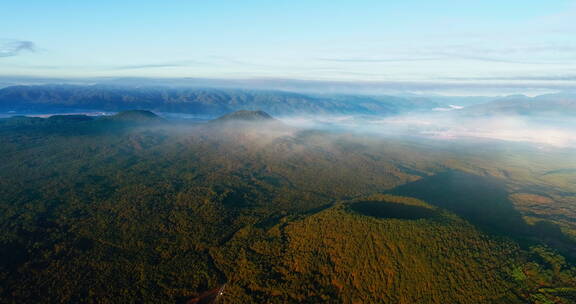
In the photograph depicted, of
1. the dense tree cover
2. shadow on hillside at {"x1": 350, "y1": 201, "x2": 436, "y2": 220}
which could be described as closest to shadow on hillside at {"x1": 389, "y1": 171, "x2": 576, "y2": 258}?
the dense tree cover

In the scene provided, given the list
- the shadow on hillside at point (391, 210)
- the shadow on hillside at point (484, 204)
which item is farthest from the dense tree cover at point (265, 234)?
the shadow on hillside at point (484, 204)

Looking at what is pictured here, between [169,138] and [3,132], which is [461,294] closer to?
[169,138]

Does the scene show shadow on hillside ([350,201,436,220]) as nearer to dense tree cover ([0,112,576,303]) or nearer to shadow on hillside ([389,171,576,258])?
dense tree cover ([0,112,576,303])

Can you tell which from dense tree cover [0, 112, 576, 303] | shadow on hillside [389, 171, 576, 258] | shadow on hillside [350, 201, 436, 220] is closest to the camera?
dense tree cover [0, 112, 576, 303]

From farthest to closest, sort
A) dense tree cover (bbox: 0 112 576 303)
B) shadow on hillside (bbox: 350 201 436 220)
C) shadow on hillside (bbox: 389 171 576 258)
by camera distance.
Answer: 1. shadow on hillside (bbox: 389 171 576 258)
2. shadow on hillside (bbox: 350 201 436 220)
3. dense tree cover (bbox: 0 112 576 303)

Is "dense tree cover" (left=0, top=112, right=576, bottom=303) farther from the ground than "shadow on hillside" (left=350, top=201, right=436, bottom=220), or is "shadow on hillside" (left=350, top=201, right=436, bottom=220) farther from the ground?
"shadow on hillside" (left=350, top=201, right=436, bottom=220)

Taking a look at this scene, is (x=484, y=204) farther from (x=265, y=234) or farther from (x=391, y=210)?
(x=265, y=234)

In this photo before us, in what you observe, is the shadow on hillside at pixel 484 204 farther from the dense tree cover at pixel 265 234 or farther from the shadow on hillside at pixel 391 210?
the shadow on hillside at pixel 391 210

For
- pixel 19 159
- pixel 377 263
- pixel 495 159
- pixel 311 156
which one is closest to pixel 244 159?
pixel 311 156
